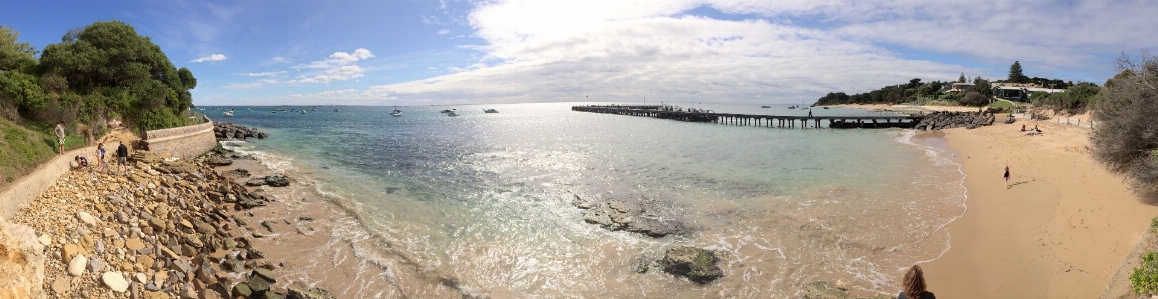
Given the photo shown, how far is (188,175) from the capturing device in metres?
16.6

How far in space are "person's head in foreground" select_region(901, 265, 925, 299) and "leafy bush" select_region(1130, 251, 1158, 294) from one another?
4.02m

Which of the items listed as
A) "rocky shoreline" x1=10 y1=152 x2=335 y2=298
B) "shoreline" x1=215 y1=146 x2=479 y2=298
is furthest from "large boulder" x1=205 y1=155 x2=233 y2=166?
"rocky shoreline" x1=10 y1=152 x2=335 y2=298

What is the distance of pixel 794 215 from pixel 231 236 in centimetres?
1520

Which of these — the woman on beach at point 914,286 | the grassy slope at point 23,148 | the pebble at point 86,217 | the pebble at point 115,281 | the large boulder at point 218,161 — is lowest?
the pebble at point 115,281

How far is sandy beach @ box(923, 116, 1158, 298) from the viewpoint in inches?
346

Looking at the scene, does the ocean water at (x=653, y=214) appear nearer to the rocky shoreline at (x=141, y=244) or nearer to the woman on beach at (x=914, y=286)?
the rocky shoreline at (x=141, y=244)

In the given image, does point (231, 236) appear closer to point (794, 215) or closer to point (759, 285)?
point (759, 285)

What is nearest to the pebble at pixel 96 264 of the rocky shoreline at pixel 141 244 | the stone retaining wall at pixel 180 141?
the rocky shoreline at pixel 141 244

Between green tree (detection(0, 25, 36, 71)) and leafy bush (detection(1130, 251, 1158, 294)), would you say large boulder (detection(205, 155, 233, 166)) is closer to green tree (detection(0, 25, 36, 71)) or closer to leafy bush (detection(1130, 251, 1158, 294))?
green tree (detection(0, 25, 36, 71))

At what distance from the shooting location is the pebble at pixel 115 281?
290 inches

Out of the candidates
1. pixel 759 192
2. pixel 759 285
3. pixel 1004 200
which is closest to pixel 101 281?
pixel 759 285

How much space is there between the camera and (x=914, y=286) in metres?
4.65

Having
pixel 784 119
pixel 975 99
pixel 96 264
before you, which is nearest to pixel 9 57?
pixel 96 264

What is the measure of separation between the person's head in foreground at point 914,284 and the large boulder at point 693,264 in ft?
16.3
